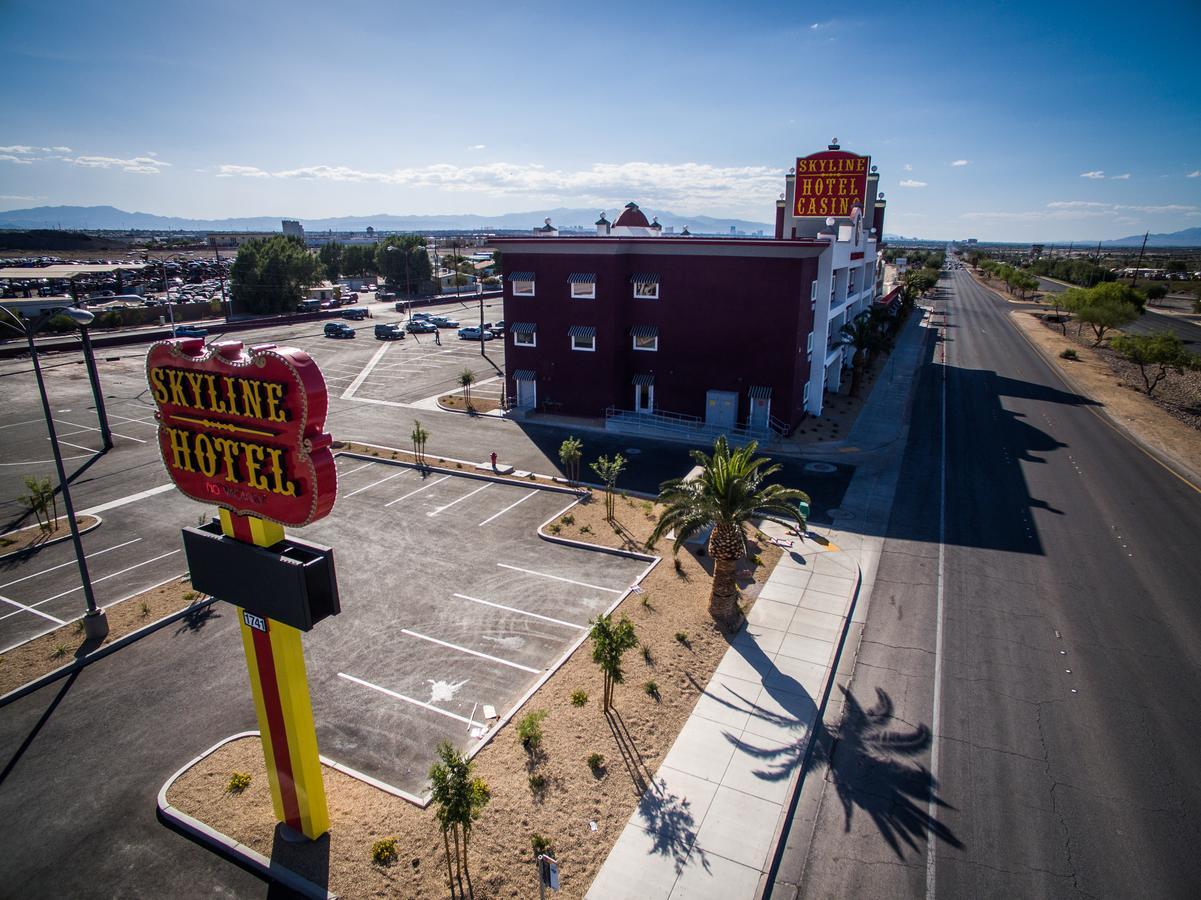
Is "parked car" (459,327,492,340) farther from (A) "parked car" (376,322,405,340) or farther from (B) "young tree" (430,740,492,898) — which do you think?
(B) "young tree" (430,740,492,898)

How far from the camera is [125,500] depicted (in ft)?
102

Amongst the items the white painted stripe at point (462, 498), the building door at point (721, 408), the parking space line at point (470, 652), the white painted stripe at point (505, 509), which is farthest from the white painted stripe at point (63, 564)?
the building door at point (721, 408)

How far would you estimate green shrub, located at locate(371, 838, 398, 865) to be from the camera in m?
12.7

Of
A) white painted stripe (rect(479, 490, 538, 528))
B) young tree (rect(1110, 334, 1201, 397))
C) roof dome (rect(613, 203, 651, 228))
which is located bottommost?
white painted stripe (rect(479, 490, 538, 528))

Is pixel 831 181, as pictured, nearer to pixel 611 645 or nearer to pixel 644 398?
pixel 644 398

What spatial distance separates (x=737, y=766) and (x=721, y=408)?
26.7 m

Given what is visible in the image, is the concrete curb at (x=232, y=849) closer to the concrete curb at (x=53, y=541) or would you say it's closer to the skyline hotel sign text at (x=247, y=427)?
the skyline hotel sign text at (x=247, y=427)

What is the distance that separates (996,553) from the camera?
25.7 m

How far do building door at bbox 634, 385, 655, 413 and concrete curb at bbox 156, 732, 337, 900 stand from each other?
1259 inches

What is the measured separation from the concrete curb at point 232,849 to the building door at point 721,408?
31553 mm

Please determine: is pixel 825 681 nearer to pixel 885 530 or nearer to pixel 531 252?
pixel 885 530

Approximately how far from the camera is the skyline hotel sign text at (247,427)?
11.2 metres

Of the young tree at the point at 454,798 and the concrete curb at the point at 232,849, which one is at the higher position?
the young tree at the point at 454,798

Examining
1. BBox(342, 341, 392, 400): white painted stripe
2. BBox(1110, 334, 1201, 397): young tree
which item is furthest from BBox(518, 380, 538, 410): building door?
BBox(1110, 334, 1201, 397): young tree
